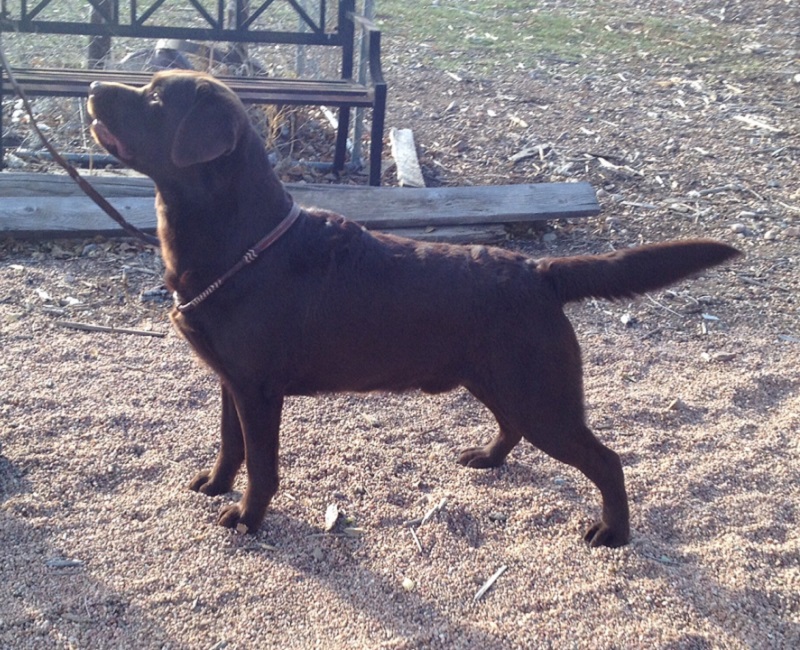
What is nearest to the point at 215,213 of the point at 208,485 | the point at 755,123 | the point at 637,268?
the point at 208,485

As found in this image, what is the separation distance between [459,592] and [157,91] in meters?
2.16

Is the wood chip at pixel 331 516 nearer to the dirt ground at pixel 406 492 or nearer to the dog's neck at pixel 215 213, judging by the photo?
the dirt ground at pixel 406 492

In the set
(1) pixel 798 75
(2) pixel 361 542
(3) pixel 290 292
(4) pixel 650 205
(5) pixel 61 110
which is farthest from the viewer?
(1) pixel 798 75

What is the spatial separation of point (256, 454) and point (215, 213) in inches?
37.0

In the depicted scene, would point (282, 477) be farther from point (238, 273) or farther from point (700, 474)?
point (700, 474)

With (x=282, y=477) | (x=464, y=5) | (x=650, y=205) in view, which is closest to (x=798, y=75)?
(x=650, y=205)

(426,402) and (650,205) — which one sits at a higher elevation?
(650,205)

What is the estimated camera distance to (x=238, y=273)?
3131 millimetres

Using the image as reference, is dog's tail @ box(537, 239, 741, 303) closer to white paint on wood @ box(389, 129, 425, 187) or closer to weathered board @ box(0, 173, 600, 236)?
weathered board @ box(0, 173, 600, 236)

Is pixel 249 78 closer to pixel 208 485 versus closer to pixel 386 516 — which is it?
pixel 208 485

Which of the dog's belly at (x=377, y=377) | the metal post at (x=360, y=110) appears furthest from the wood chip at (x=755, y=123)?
the dog's belly at (x=377, y=377)

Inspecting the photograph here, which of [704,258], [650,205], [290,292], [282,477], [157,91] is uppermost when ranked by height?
[157,91]

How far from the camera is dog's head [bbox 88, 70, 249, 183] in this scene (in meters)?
3.02

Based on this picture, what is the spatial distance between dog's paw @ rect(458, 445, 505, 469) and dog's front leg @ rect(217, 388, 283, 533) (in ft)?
3.15
